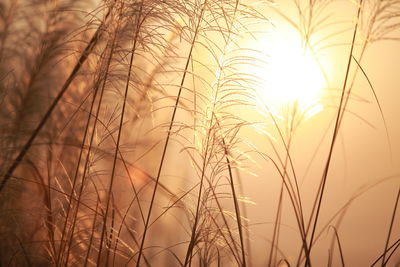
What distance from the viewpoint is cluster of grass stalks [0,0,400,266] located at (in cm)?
110

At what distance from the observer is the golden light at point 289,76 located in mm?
1157

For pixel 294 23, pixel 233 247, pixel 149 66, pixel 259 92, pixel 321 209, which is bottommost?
pixel 233 247

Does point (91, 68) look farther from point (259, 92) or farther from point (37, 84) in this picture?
point (259, 92)

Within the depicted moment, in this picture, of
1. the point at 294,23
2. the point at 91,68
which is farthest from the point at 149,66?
the point at 294,23

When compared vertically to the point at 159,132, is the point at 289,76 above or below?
above

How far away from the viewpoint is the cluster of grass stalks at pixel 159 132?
1.10m

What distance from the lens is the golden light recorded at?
1157 mm

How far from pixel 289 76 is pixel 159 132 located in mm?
485

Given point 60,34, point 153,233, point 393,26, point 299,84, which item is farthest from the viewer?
point 60,34

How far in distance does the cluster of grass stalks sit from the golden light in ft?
0.09

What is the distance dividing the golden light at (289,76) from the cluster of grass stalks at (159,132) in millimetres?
27

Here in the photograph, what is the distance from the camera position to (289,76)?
1.16 meters

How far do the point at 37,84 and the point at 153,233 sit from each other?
740 mm

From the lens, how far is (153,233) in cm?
131
